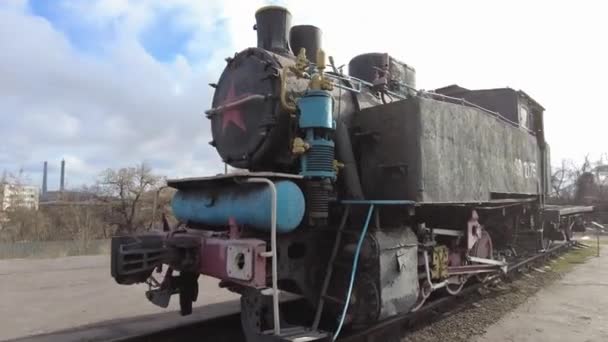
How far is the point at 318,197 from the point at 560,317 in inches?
158

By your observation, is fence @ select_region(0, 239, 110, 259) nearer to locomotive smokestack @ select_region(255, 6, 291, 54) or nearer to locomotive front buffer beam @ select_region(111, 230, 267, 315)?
locomotive front buffer beam @ select_region(111, 230, 267, 315)

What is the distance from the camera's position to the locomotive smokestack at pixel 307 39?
5363mm

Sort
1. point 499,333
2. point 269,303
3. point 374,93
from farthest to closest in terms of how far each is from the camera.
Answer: point 374,93, point 499,333, point 269,303

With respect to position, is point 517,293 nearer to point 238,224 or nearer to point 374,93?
point 374,93

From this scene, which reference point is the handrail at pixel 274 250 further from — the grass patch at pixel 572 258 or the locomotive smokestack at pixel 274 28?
the grass patch at pixel 572 258

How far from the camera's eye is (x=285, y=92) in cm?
436

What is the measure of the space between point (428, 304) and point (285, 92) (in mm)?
3288

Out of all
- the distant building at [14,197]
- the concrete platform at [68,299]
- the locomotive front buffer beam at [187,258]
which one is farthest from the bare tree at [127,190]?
the locomotive front buffer beam at [187,258]

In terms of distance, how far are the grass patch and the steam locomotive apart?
556cm

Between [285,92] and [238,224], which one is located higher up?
[285,92]

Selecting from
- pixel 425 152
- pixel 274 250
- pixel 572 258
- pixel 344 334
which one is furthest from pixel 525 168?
pixel 274 250

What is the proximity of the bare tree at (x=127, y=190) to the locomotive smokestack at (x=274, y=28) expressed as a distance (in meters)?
20.6

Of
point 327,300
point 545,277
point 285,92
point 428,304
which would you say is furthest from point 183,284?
point 545,277

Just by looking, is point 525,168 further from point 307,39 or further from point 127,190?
point 127,190
